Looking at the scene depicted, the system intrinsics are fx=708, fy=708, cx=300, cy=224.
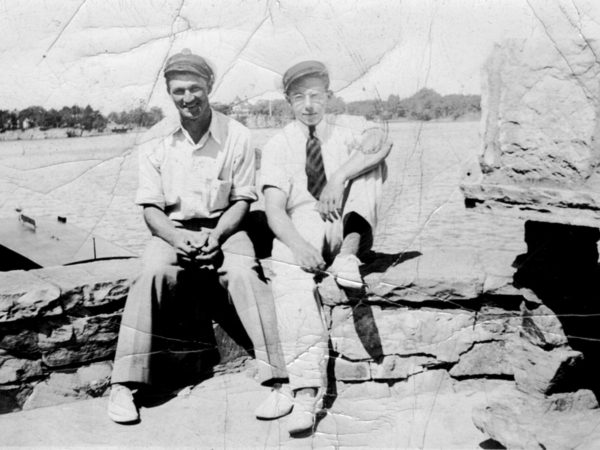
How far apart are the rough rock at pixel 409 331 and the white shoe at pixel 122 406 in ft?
3.21

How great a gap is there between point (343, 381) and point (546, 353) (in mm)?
956

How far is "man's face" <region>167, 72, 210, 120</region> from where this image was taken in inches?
134

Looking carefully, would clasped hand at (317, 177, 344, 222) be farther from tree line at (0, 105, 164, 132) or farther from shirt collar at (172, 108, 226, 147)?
tree line at (0, 105, 164, 132)

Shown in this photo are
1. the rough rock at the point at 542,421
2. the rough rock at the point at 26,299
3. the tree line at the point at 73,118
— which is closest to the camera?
the rough rock at the point at 542,421

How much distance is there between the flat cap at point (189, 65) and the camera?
3383 mm

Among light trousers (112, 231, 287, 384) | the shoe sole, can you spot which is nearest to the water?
light trousers (112, 231, 287, 384)

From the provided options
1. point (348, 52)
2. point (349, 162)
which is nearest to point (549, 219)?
point (349, 162)

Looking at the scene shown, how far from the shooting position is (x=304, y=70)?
3.40m

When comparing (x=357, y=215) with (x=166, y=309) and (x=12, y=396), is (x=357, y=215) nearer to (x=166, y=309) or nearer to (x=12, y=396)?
(x=166, y=309)

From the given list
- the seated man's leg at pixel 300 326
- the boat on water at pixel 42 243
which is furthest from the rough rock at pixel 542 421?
the boat on water at pixel 42 243

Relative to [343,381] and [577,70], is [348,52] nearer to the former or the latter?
[577,70]

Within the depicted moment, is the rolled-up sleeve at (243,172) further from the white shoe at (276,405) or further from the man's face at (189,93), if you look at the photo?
the white shoe at (276,405)

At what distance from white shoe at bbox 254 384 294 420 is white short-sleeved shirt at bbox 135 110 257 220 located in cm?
90

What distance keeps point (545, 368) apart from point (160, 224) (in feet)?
6.20
